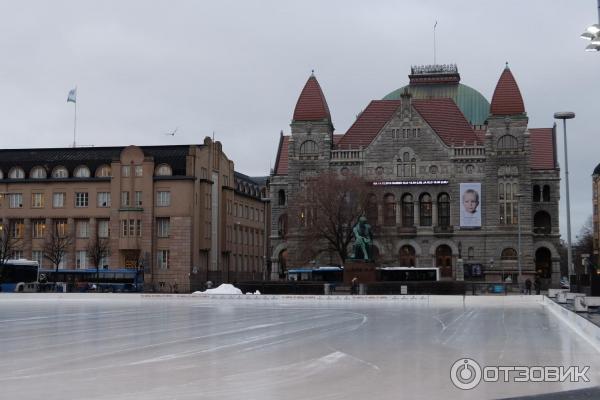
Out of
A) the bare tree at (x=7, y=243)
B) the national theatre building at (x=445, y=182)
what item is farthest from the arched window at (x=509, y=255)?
the bare tree at (x=7, y=243)

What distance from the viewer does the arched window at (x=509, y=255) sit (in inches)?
3930

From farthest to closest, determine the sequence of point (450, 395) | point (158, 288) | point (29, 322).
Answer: point (158, 288) → point (29, 322) → point (450, 395)

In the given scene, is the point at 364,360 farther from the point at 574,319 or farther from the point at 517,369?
the point at 574,319

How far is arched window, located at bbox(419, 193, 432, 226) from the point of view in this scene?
103125 mm

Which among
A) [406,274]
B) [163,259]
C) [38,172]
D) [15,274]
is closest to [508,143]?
[406,274]

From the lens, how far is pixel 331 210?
3629 inches

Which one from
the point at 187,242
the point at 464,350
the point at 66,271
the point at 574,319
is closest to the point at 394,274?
the point at 187,242

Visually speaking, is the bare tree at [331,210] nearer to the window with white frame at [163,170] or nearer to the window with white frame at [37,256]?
the window with white frame at [163,170]

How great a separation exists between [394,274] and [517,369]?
69608mm

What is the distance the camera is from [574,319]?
112 feet

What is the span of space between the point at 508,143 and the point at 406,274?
24.0 m

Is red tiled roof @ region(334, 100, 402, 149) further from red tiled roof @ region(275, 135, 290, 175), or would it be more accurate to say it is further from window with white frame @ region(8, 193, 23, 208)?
window with white frame @ region(8, 193, 23, 208)

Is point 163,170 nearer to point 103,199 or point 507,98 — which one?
point 103,199

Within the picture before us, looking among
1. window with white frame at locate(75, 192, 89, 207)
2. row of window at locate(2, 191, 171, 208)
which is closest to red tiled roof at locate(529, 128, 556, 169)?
row of window at locate(2, 191, 171, 208)
